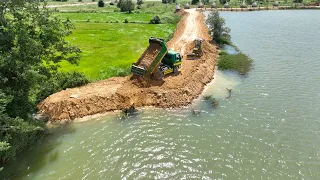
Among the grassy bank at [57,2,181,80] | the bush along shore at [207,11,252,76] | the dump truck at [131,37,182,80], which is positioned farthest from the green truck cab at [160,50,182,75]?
the bush along shore at [207,11,252,76]

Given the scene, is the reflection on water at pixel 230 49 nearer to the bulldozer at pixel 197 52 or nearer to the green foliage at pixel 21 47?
the bulldozer at pixel 197 52

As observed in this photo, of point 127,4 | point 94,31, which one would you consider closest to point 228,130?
point 94,31

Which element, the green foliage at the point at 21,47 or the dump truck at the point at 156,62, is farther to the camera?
the dump truck at the point at 156,62

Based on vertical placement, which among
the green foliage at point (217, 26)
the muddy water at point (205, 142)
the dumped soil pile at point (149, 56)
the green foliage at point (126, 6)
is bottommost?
the muddy water at point (205, 142)

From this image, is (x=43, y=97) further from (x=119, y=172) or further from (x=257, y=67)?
(x=257, y=67)

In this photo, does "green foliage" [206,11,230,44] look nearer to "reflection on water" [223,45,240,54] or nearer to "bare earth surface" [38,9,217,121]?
"reflection on water" [223,45,240,54]

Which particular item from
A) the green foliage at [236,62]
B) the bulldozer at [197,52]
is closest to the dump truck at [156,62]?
the bulldozer at [197,52]
